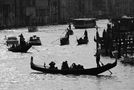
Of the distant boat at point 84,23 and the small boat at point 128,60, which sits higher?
the small boat at point 128,60

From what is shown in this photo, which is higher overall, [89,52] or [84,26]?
[89,52]

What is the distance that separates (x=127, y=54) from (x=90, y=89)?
2281cm

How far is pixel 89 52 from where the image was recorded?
84938mm

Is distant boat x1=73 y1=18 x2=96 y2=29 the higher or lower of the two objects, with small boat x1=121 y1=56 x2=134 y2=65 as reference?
lower

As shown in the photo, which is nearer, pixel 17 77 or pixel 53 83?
pixel 53 83

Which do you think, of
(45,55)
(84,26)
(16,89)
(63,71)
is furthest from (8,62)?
(84,26)

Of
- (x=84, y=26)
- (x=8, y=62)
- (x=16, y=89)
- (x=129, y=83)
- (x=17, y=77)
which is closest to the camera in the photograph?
(x=16, y=89)

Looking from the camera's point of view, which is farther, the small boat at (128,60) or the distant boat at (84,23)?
the distant boat at (84,23)

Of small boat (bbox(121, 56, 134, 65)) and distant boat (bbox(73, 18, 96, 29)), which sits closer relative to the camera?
small boat (bbox(121, 56, 134, 65))

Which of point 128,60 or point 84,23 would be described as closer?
point 128,60

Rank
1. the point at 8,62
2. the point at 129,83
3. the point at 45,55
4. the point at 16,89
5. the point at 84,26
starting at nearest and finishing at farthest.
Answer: the point at 16,89 < the point at 129,83 < the point at 8,62 < the point at 45,55 < the point at 84,26

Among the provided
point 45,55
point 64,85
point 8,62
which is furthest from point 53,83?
point 45,55

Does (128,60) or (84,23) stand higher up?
(128,60)

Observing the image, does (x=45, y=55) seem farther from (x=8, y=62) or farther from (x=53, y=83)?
(x=53, y=83)
